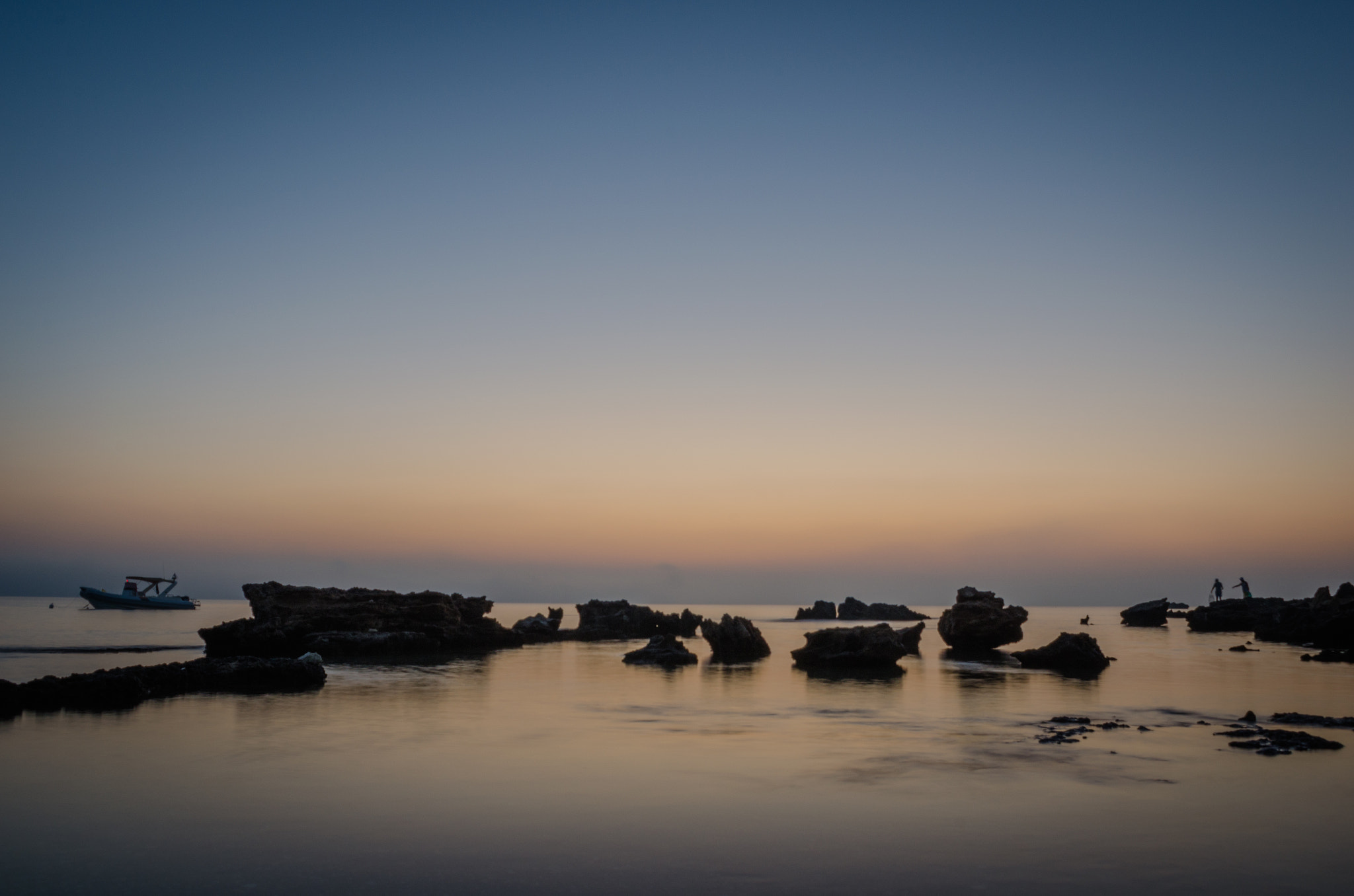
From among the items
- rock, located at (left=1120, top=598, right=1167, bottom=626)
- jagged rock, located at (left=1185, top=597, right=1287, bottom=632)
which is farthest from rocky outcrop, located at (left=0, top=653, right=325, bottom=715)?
Result: rock, located at (left=1120, top=598, right=1167, bottom=626)

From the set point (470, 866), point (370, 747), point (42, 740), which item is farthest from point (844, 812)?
point (42, 740)

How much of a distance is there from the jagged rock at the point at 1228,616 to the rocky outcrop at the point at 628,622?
54363 millimetres

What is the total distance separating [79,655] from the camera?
44.5 m

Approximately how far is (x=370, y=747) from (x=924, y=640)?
2654 inches

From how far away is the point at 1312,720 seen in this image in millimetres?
24656

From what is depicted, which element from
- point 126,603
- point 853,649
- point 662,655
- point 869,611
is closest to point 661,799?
point 853,649

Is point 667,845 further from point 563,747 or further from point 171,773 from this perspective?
point 171,773

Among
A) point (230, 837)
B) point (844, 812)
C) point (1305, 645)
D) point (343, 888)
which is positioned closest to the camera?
point (343, 888)

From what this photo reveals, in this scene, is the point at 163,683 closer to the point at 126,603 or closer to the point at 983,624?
the point at 983,624

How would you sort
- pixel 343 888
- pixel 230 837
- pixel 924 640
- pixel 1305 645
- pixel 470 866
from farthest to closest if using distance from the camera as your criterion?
pixel 924 640 → pixel 1305 645 → pixel 230 837 → pixel 470 866 → pixel 343 888

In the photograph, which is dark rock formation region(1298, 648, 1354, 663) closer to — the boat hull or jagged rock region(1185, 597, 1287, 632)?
jagged rock region(1185, 597, 1287, 632)

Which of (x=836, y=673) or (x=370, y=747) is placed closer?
(x=370, y=747)

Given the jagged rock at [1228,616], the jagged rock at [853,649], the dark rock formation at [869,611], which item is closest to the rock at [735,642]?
the jagged rock at [853,649]

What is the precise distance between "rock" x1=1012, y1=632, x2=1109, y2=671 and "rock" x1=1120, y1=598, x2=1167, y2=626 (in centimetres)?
7242
